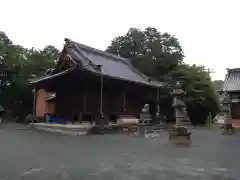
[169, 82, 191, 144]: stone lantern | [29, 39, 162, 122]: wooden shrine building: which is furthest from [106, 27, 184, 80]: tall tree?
[169, 82, 191, 144]: stone lantern

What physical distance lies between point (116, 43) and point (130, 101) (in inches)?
742

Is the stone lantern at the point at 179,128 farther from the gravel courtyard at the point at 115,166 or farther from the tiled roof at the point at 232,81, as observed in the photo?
the tiled roof at the point at 232,81

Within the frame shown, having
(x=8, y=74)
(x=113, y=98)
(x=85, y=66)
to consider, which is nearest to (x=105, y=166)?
(x=85, y=66)

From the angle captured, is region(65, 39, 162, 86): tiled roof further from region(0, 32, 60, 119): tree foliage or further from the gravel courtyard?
the gravel courtyard

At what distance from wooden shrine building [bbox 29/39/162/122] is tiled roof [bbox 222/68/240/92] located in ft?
21.9

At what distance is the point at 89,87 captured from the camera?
66.7 ft

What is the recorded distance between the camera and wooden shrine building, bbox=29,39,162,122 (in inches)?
775

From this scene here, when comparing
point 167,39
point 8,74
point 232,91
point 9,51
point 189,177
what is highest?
point 167,39

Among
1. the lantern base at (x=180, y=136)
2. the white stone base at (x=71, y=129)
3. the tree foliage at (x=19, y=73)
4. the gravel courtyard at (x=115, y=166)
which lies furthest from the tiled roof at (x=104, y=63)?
the gravel courtyard at (x=115, y=166)

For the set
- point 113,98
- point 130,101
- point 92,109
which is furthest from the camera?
point 130,101

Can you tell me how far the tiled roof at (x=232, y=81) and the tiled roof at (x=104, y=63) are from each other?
21.3 ft

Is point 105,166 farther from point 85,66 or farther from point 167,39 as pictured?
point 167,39

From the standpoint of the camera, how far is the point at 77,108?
20.8m

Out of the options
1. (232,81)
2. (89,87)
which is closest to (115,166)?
(89,87)
